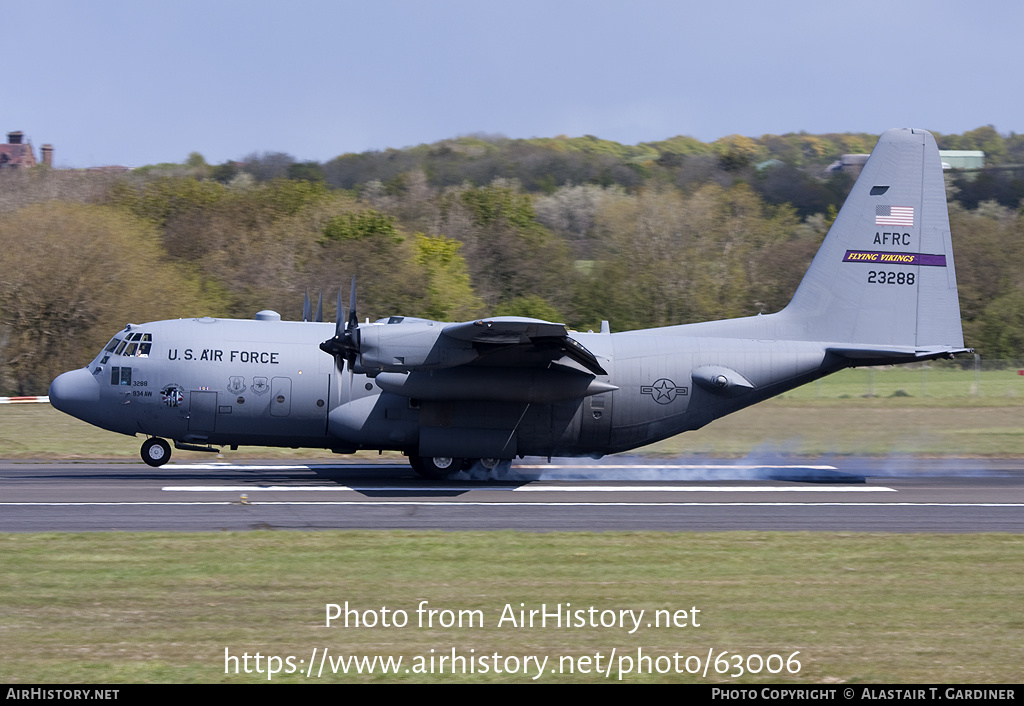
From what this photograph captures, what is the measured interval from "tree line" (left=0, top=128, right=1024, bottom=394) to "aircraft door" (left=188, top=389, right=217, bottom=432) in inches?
767

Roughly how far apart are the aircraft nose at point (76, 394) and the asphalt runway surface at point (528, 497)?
59.5 inches

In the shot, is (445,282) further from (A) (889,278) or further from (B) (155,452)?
(A) (889,278)

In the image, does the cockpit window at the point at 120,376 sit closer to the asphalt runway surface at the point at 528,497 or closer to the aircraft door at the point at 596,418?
the asphalt runway surface at the point at 528,497

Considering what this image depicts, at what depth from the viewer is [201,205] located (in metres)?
55.8

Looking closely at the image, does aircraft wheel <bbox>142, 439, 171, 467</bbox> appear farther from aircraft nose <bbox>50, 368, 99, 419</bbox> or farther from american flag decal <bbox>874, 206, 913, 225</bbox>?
american flag decal <bbox>874, 206, 913, 225</bbox>

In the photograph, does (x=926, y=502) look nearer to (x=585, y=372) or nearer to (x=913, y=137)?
(x=585, y=372)

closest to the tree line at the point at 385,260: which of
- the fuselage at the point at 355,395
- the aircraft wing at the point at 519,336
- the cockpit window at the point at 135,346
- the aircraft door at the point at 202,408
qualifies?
the cockpit window at the point at 135,346

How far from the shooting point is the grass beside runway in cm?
919

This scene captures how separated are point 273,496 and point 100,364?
5.43 meters

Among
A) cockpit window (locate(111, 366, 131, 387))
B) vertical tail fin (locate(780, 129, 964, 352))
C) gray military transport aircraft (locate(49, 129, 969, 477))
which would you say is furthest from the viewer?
vertical tail fin (locate(780, 129, 964, 352))

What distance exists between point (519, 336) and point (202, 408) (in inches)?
277

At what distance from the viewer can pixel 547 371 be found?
21.6 metres

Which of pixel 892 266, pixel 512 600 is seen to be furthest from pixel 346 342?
pixel 892 266

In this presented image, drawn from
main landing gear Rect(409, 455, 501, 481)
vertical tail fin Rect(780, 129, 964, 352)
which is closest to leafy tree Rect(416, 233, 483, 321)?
main landing gear Rect(409, 455, 501, 481)
